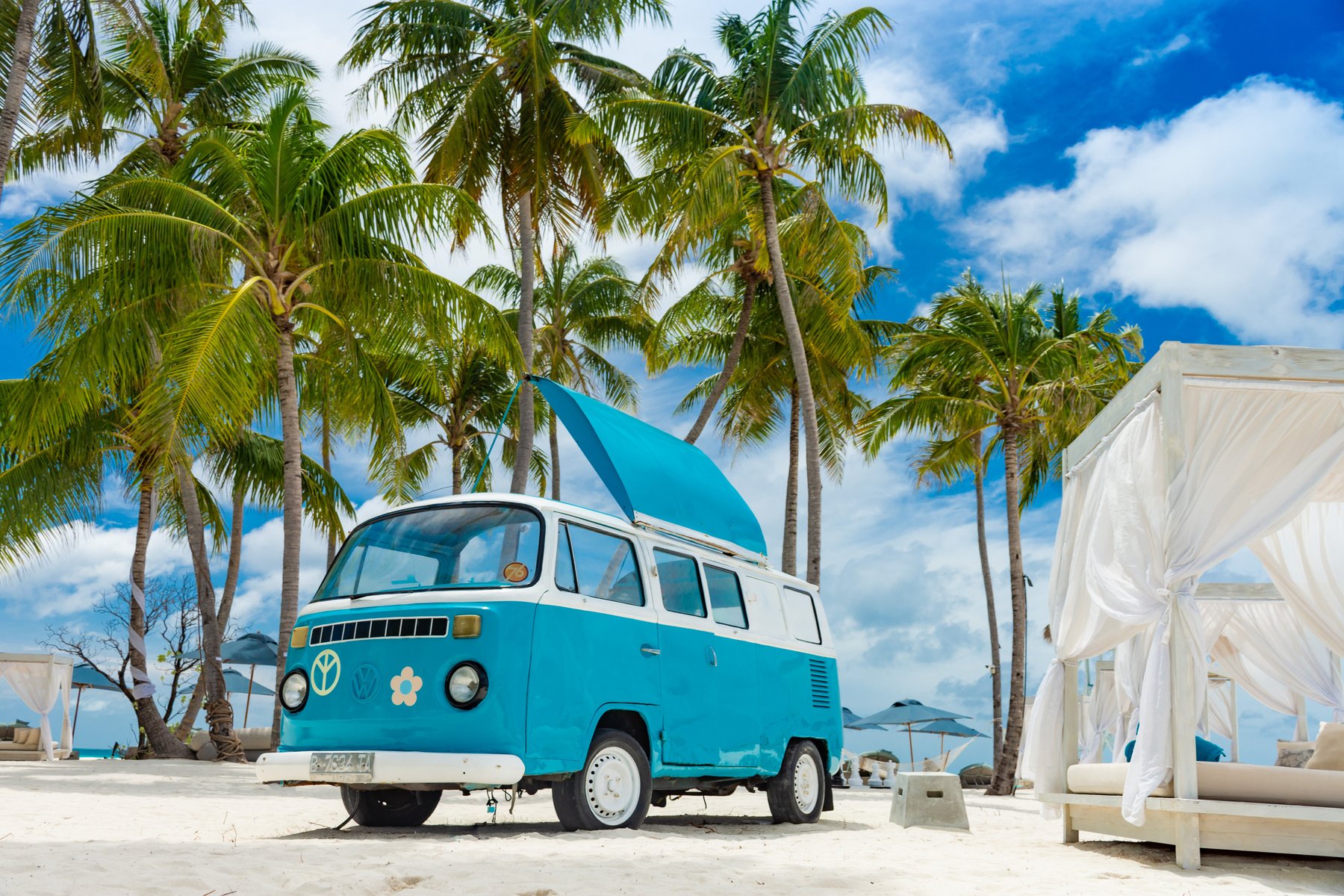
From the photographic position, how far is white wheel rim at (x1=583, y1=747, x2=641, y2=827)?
7.84 m

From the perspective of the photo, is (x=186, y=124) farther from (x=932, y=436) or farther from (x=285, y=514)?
(x=932, y=436)

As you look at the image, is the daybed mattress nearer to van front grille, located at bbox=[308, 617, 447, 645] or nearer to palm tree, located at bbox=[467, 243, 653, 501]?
van front grille, located at bbox=[308, 617, 447, 645]

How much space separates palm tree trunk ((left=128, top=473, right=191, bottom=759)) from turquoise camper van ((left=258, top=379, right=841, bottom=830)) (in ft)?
44.4

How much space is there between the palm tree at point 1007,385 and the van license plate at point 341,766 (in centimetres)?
1588

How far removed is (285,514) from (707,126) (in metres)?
9.41

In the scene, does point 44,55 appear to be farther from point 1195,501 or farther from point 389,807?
point 1195,501

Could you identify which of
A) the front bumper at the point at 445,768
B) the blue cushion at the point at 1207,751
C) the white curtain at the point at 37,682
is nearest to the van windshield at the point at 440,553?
the front bumper at the point at 445,768

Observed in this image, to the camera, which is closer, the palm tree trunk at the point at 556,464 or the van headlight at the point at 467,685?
the van headlight at the point at 467,685

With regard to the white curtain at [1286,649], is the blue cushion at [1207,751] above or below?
below

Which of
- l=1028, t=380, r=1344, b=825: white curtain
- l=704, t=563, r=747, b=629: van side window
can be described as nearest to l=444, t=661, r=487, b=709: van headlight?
l=704, t=563, r=747, b=629: van side window

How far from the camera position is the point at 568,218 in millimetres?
21141

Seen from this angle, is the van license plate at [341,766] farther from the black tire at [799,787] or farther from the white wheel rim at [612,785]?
the black tire at [799,787]

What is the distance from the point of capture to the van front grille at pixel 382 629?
7348mm

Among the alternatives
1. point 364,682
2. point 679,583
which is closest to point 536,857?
point 364,682
